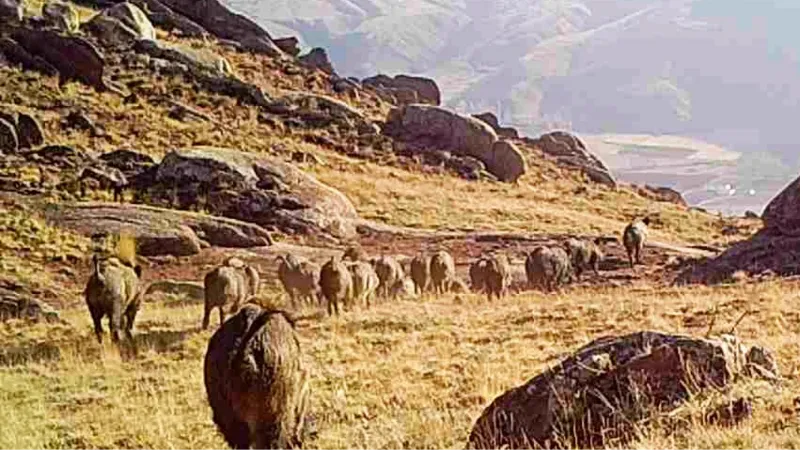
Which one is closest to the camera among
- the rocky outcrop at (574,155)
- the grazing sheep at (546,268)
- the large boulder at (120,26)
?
the grazing sheep at (546,268)

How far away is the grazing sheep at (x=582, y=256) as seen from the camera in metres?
27.3

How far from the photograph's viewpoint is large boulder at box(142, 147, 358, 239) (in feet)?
105

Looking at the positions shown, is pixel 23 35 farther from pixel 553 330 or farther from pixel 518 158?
pixel 553 330

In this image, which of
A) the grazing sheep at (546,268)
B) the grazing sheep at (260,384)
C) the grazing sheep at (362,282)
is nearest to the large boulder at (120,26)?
the grazing sheep at (546,268)

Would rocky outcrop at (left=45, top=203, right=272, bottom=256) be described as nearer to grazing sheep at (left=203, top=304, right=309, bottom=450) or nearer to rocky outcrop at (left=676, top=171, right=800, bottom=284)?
rocky outcrop at (left=676, top=171, right=800, bottom=284)

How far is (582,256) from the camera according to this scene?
2764 cm

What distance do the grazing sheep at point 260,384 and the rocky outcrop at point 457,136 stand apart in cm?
4083

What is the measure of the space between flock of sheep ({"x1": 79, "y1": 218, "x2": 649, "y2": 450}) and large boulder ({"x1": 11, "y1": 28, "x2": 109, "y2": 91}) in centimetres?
2378

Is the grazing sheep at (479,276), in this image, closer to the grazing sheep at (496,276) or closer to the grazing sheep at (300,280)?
the grazing sheep at (496,276)

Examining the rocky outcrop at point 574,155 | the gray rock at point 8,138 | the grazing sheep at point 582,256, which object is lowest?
the grazing sheep at point 582,256

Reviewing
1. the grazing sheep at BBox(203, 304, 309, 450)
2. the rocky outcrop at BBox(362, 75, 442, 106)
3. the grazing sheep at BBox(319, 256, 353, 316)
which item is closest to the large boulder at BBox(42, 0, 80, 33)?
the rocky outcrop at BBox(362, 75, 442, 106)

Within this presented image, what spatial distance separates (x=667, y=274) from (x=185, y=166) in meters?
14.1

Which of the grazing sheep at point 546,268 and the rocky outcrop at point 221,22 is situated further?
the rocky outcrop at point 221,22

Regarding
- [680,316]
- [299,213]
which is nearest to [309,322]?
[680,316]
